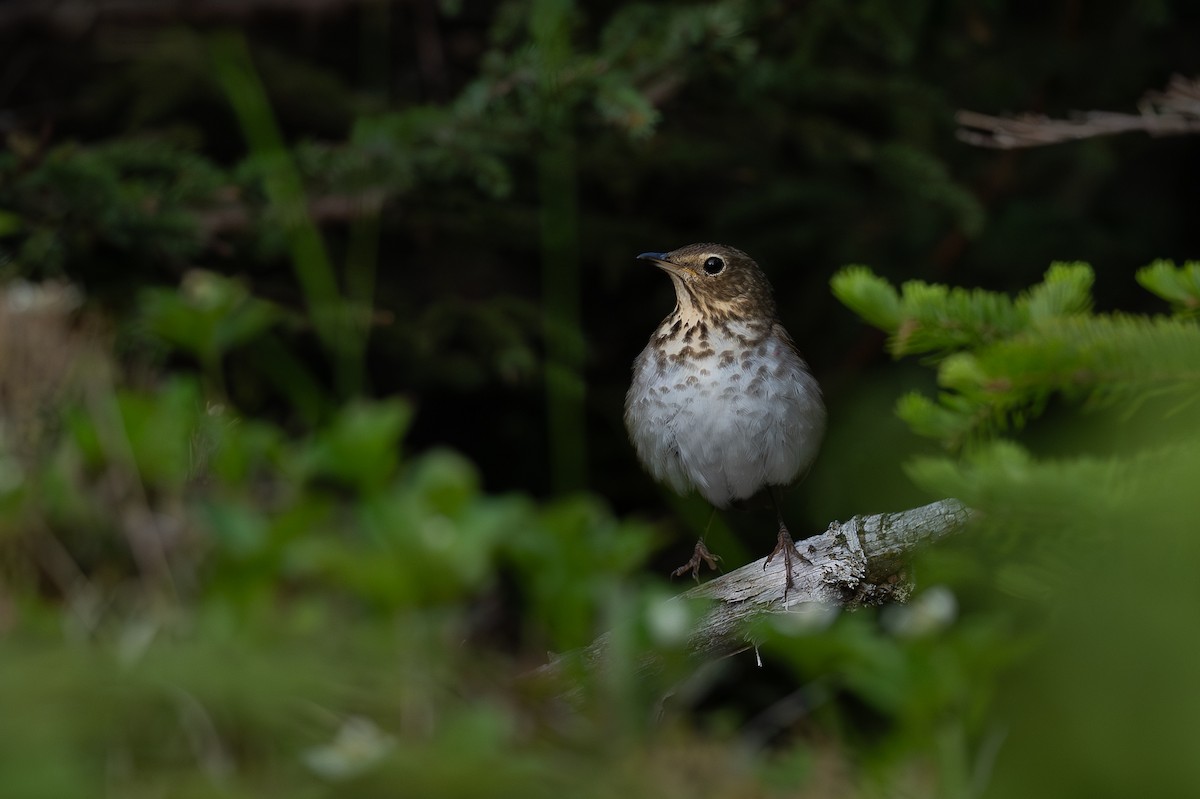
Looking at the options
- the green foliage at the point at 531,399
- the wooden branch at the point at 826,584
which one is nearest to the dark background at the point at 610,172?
the green foliage at the point at 531,399

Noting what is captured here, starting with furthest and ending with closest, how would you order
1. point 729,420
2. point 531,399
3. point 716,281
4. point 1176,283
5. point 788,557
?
point 531,399 < point 716,281 < point 729,420 < point 788,557 < point 1176,283

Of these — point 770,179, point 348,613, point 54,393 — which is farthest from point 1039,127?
point 770,179

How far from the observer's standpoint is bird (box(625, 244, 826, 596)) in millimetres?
3146

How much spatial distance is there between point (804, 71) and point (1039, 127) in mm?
1575

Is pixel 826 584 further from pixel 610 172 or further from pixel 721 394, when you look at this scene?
pixel 610 172

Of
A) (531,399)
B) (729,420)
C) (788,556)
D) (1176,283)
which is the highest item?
(1176,283)

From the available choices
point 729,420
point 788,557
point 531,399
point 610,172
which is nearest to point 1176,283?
point 788,557

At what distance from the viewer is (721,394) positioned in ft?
10.3

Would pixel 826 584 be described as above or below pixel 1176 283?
below

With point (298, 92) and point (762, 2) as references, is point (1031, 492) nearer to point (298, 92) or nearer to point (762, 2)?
point (762, 2)

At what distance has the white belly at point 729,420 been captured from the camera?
10.3 ft

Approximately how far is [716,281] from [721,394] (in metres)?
0.39

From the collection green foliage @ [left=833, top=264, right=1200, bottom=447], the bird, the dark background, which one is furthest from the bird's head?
green foliage @ [left=833, top=264, right=1200, bottom=447]

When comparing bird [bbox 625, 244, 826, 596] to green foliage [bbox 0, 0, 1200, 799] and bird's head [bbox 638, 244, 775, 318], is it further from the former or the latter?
green foliage [bbox 0, 0, 1200, 799]
